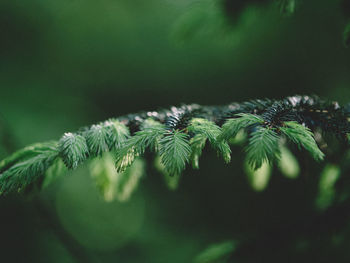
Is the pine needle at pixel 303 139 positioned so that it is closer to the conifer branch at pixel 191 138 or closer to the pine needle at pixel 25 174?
the conifer branch at pixel 191 138

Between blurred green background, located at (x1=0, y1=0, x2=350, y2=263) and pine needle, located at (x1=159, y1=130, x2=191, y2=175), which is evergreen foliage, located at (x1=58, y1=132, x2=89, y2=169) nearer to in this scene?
pine needle, located at (x1=159, y1=130, x2=191, y2=175)

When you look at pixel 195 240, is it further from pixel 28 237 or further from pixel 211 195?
pixel 28 237

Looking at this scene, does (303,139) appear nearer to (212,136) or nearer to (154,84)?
(212,136)

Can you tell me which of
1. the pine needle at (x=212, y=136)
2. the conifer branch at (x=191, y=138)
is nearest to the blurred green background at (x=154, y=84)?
the conifer branch at (x=191, y=138)

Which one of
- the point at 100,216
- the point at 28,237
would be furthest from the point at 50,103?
the point at 100,216

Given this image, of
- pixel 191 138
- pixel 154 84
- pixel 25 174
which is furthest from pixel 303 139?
pixel 154 84

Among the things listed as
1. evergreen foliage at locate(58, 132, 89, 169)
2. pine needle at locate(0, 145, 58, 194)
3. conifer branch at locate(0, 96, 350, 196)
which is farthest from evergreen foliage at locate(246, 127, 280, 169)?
pine needle at locate(0, 145, 58, 194)
